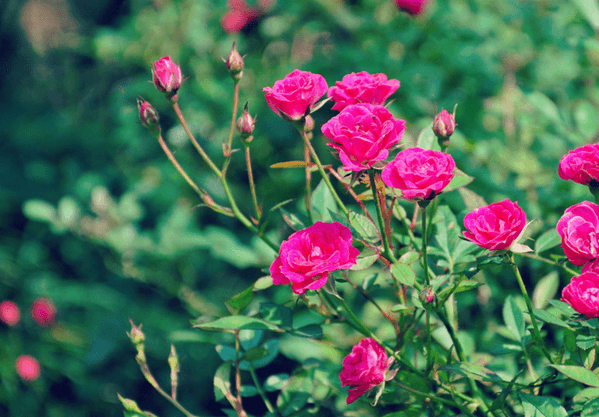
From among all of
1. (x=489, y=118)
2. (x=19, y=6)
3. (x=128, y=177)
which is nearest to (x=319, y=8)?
(x=489, y=118)

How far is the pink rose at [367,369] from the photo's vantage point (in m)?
0.66

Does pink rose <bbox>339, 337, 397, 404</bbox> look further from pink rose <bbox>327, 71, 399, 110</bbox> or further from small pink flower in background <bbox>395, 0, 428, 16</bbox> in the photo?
small pink flower in background <bbox>395, 0, 428, 16</bbox>

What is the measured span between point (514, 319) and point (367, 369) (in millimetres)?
326

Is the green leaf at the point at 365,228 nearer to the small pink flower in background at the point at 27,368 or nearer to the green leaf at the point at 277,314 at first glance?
the green leaf at the point at 277,314

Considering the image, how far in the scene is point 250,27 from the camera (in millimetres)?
1987

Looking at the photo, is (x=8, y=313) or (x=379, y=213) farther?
(x=8, y=313)

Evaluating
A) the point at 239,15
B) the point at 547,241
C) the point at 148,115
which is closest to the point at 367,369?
the point at 547,241

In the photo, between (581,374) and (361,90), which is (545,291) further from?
(361,90)

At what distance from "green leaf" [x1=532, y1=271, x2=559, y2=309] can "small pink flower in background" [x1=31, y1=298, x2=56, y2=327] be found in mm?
1600

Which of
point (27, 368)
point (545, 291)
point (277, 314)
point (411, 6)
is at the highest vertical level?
point (411, 6)

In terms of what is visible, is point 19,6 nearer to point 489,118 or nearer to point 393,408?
point 489,118

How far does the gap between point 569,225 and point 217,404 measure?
4.30ft

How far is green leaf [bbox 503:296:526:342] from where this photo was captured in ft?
2.70

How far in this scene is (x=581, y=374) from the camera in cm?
59
